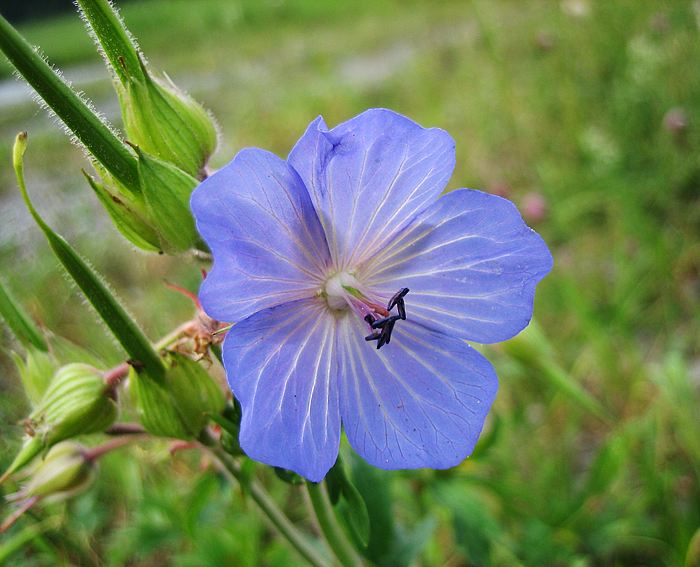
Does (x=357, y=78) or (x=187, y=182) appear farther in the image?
(x=357, y=78)

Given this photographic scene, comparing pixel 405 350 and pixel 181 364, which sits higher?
pixel 181 364

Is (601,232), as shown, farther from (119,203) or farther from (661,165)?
(119,203)

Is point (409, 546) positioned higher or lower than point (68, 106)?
lower

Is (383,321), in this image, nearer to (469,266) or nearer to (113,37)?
(469,266)

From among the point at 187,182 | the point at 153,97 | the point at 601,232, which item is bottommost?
the point at 601,232

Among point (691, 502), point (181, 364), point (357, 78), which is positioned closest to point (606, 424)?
point (691, 502)

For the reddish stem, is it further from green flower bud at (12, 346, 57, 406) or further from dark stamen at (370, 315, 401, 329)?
dark stamen at (370, 315, 401, 329)

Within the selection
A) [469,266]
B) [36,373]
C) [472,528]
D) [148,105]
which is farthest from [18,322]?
[472,528]
